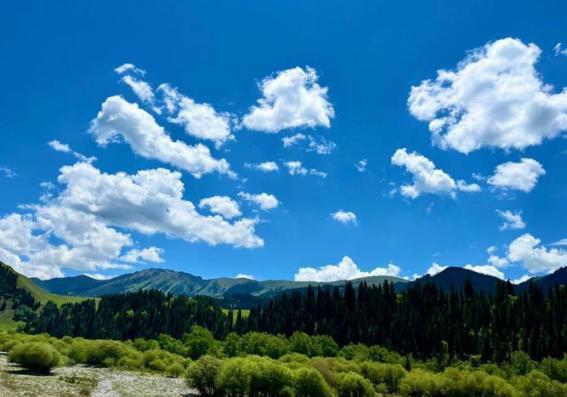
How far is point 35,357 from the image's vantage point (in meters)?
84.2

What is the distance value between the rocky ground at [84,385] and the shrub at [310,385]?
1763cm

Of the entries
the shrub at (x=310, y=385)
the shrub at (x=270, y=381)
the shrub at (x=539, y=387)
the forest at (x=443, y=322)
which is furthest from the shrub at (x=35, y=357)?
the forest at (x=443, y=322)

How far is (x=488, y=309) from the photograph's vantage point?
15238 centimetres

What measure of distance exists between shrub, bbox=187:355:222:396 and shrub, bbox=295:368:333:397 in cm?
1356

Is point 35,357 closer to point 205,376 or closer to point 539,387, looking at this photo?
point 205,376

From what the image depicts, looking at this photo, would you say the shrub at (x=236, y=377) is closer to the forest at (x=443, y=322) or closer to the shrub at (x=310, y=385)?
the shrub at (x=310, y=385)

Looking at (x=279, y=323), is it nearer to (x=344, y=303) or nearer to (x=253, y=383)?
(x=344, y=303)

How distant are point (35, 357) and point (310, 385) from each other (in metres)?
49.4

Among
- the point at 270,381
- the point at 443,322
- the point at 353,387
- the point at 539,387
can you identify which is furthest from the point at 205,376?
the point at 443,322

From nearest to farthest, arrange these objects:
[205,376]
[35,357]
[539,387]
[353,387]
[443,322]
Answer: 1. [205,376]
2. [353,387]
3. [35,357]
4. [539,387]
5. [443,322]

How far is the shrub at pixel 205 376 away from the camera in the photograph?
76500 mm

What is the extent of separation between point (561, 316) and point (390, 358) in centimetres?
5236

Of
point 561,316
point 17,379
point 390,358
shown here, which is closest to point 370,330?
point 390,358

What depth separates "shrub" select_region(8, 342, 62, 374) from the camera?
277ft
